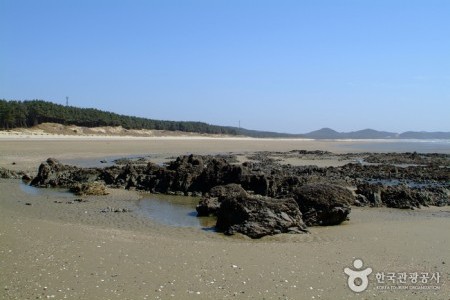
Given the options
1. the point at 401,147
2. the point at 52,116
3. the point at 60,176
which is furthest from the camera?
the point at 401,147

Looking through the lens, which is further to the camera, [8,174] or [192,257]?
[8,174]

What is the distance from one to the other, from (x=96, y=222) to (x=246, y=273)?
604 centimetres

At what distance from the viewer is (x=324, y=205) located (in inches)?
485

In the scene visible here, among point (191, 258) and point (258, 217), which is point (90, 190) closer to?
point (258, 217)

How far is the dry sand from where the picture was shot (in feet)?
20.5

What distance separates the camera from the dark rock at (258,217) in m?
10.5

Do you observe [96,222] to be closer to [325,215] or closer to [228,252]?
[228,252]

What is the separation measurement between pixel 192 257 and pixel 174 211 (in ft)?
20.9

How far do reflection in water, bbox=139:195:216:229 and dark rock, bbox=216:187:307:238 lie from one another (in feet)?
3.48

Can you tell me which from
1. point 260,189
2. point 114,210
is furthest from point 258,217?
point 260,189

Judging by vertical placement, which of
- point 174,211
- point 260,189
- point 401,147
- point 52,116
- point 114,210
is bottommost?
point 174,211

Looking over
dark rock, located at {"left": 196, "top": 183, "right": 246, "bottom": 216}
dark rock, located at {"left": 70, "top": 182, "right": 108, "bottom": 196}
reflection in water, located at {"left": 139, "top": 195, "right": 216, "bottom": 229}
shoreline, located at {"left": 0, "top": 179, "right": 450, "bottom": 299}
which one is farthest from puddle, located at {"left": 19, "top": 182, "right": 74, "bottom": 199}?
dark rock, located at {"left": 196, "top": 183, "right": 246, "bottom": 216}

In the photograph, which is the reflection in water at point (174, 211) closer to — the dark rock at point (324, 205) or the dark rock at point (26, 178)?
the dark rock at point (324, 205)

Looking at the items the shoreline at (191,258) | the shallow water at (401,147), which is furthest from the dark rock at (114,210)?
the shallow water at (401,147)
